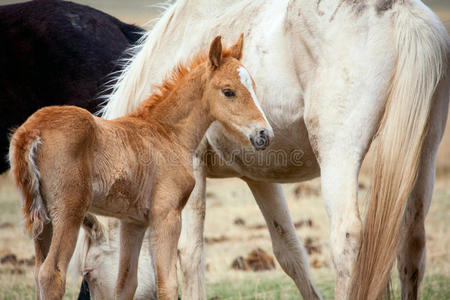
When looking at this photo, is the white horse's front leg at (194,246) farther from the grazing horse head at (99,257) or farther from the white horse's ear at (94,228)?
the white horse's ear at (94,228)

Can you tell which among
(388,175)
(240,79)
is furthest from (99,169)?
(388,175)

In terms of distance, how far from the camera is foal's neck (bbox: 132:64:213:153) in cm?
372

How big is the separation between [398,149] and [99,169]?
1.70m

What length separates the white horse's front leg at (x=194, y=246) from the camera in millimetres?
4492

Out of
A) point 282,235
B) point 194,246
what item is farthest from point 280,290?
point 194,246

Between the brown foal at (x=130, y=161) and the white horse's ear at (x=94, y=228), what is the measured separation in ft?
2.50

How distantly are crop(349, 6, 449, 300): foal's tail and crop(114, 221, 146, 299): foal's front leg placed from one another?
1245mm

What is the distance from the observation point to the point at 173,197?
3381 millimetres

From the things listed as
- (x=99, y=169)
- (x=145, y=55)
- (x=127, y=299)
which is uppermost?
(x=145, y=55)

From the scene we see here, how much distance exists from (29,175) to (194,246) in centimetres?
184

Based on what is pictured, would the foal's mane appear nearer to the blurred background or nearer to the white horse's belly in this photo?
the white horse's belly

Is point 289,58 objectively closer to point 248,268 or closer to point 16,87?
point 16,87

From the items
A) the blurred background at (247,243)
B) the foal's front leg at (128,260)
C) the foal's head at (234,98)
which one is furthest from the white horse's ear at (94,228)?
the foal's head at (234,98)

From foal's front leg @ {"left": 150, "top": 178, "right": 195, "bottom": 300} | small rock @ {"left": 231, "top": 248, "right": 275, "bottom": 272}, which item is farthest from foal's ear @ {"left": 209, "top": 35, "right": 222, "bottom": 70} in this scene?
small rock @ {"left": 231, "top": 248, "right": 275, "bottom": 272}
